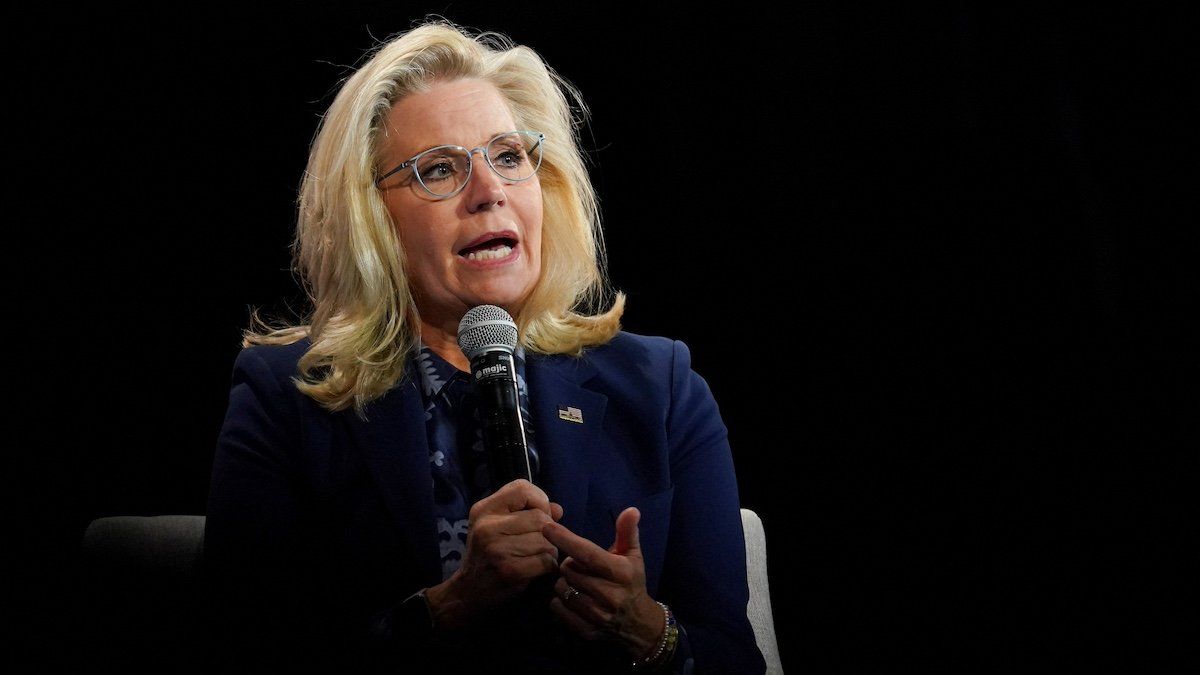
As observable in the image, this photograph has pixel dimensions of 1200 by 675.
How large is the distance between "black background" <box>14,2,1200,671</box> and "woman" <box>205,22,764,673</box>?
24.7 inches

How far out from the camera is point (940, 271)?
2.26 meters

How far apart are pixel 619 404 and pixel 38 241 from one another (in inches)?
55.6

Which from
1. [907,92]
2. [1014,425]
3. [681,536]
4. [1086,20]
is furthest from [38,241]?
[1086,20]

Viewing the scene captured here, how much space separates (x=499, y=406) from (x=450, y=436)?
349 mm

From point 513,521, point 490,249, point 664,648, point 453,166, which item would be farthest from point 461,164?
point 664,648

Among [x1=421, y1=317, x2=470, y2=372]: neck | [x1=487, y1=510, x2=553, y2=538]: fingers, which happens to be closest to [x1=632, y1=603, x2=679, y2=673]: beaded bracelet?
[x1=487, y1=510, x2=553, y2=538]: fingers

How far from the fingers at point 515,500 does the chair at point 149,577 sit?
81 cm

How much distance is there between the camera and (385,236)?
64.4 inches

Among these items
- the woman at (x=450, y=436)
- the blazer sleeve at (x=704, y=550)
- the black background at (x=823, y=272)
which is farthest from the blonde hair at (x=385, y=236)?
the black background at (x=823, y=272)

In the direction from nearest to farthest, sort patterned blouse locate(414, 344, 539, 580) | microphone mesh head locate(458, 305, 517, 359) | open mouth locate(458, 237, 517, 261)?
1. microphone mesh head locate(458, 305, 517, 359)
2. patterned blouse locate(414, 344, 539, 580)
3. open mouth locate(458, 237, 517, 261)

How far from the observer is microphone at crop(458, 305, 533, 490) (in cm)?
123

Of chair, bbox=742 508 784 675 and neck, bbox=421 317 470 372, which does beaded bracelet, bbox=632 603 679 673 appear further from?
neck, bbox=421 317 470 372

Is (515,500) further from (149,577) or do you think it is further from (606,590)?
(149,577)

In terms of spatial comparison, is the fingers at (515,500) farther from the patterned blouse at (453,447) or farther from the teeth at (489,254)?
the teeth at (489,254)
